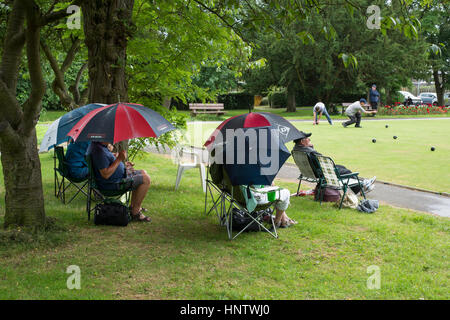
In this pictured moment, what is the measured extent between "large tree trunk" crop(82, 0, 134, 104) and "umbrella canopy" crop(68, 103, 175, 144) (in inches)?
59.0

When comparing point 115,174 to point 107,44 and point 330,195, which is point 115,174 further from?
point 330,195

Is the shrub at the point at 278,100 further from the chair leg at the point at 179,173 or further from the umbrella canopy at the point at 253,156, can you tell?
the umbrella canopy at the point at 253,156

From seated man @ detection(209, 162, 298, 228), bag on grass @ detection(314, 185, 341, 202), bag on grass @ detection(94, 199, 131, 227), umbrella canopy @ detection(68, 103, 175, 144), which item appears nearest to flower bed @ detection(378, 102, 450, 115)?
bag on grass @ detection(314, 185, 341, 202)

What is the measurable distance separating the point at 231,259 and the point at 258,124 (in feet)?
6.44

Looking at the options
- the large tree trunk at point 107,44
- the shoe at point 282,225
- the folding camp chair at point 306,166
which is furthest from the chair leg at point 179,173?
the shoe at point 282,225

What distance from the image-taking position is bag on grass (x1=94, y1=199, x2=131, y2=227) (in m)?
6.51

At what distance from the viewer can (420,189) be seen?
9.34m

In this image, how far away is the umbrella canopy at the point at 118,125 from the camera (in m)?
5.72

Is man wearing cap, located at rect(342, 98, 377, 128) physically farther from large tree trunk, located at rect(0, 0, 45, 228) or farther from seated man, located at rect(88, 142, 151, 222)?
large tree trunk, located at rect(0, 0, 45, 228)

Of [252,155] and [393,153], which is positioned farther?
[393,153]

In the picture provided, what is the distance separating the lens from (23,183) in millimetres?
5734

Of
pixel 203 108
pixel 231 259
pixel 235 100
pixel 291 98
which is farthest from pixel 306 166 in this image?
pixel 235 100

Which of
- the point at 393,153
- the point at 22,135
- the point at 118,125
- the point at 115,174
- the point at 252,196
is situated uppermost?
Result: the point at 118,125
